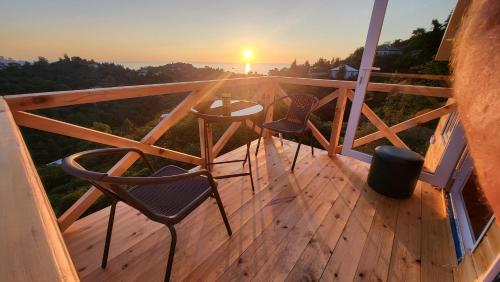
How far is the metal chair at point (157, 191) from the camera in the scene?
89 centimetres

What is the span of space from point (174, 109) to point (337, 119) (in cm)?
212

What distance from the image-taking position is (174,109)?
2.04 meters

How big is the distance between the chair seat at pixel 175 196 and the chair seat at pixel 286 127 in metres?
1.36

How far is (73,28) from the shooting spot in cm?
657

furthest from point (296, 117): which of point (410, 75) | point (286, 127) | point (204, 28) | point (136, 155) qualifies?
point (204, 28)

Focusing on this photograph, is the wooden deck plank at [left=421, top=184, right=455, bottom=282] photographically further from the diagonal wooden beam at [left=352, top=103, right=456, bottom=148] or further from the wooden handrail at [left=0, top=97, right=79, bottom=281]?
the wooden handrail at [left=0, top=97, right=79, bottom=281]

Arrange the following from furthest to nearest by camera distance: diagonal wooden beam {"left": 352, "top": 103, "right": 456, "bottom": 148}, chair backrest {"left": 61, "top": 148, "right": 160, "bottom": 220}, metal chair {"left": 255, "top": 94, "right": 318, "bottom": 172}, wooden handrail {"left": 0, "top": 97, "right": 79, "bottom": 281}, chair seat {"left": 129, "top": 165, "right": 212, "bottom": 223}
Answer: metal chair {"left": 255, "top": 94, "right": 318, "bottom": 172} → diagonal wooden beam {"left": 352, "top": 103, "right": 456, "bottom": 148} → chair seat {"left": 129, "top": 165, "right": 212, "bottom": 223} → chair backrest {"left": 61, "top": 148, "right": 160, "bottom": 220} → wooden handrail {"left": 0, "top": 97, "right": 79, "bottom": 281}

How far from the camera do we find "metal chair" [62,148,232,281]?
0.89 metres

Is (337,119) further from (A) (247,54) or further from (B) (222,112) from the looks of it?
(B) (222,112)

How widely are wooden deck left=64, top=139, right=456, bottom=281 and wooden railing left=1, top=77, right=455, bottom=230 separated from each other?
49cm

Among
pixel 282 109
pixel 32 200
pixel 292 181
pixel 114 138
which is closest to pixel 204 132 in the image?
pixel 114 138

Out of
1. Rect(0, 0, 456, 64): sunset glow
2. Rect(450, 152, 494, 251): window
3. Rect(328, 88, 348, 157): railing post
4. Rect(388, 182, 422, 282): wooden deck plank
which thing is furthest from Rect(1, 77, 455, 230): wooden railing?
Rect(388, 182, 422, 282): wooden deck plank

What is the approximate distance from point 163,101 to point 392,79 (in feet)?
52.2

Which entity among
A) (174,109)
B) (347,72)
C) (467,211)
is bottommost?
(467,211)
